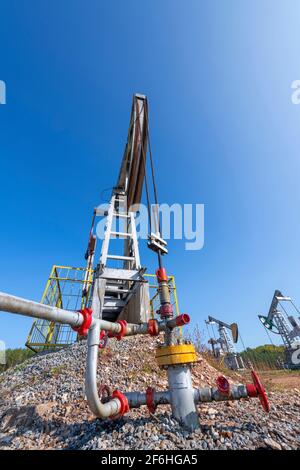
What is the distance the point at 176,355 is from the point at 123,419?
95 centimetres

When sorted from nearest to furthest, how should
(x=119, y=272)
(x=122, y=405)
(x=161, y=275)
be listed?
(x=122, y=405) < (x=161, y=275) < (x=119, y=272)

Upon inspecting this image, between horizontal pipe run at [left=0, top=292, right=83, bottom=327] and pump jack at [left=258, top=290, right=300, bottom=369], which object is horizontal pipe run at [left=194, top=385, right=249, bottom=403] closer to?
horizontal pipe run at [left=0, top=292, right=83, bottom=327]

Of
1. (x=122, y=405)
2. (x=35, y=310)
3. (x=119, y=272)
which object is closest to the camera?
(x=35, y=310)

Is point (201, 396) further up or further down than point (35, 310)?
further down

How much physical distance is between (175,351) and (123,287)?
12.8 feet

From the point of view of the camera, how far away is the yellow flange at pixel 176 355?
2006 millimetres

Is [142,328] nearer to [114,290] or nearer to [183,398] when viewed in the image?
[183,398]

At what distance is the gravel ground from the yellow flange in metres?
0.52

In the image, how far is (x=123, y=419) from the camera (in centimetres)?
219

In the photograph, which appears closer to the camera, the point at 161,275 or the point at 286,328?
the point at 161,275

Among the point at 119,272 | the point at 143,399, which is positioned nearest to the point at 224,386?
the point at 143,399
